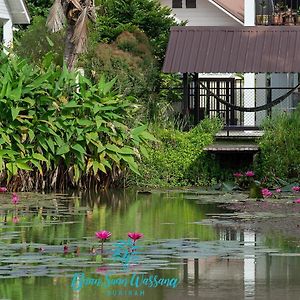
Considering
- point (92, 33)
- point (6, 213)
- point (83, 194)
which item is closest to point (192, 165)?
point (83, 194)

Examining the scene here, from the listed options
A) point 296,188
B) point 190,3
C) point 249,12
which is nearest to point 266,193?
point 296,188

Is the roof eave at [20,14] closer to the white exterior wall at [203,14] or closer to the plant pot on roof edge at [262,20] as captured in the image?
the plant pot on roof edge at [262,20]

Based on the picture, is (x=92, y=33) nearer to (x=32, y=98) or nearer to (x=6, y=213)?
(x=32, y=98)

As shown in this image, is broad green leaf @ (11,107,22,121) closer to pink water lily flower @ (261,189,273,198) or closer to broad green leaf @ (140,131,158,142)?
broad green leaf @ (140,131,158,142)

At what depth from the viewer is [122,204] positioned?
23.2 metres

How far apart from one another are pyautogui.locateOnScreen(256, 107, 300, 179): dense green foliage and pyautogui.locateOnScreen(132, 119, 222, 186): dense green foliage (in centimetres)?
130

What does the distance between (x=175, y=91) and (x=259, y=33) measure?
12.3 ft

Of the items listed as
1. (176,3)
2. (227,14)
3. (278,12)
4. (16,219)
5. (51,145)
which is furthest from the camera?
(176,3)

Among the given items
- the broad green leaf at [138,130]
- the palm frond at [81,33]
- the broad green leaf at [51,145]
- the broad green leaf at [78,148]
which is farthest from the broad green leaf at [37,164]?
the palm frond at [81,33]

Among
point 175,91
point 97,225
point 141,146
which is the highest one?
point 175,91

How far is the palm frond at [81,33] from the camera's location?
31.9 metres

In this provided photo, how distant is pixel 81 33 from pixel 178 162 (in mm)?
5576

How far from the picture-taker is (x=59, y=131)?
2609 centimetres

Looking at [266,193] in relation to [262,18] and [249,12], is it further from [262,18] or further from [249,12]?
[249,12]
